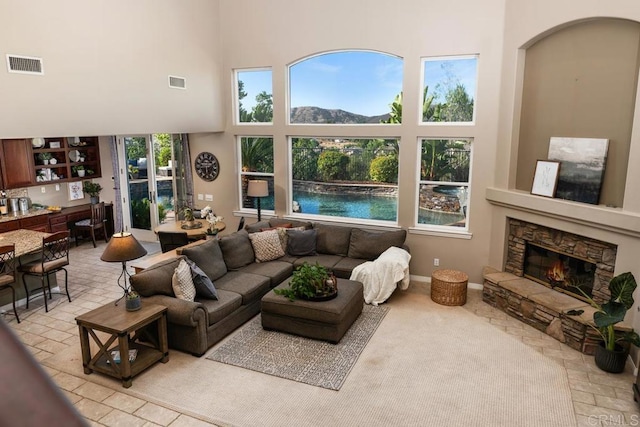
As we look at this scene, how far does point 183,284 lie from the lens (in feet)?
17.4

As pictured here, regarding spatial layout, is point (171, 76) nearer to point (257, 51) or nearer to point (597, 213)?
point (257, 51)

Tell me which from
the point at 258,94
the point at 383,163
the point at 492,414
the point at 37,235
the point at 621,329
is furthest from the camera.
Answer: the point at 258,94

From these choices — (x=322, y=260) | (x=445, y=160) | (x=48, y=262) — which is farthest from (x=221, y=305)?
(x=445, y=160)

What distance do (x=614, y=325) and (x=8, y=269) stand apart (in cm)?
768

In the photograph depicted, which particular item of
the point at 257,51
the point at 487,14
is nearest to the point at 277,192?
the point at 257,51

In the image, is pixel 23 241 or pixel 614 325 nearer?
pixel 614 325

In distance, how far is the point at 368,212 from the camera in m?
8.02

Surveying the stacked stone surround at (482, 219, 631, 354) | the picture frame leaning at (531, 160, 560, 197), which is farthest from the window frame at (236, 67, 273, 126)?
the stacked stone surround at (482, 219, 631, 354)

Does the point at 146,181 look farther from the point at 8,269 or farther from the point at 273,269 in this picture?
the point at 273,269

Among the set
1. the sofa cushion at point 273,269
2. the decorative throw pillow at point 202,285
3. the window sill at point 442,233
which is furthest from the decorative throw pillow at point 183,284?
the window sill at point 442,233

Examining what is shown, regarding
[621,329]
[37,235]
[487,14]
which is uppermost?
[487,14]

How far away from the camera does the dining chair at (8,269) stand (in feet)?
18.9

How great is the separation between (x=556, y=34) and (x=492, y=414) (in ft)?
15.8

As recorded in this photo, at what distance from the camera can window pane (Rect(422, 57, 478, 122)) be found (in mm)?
6895
